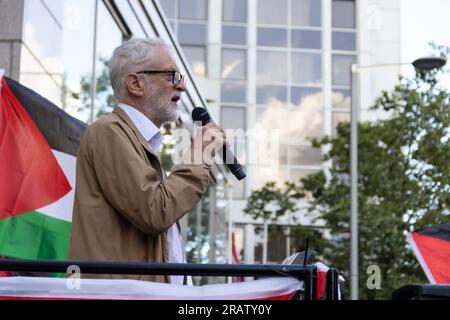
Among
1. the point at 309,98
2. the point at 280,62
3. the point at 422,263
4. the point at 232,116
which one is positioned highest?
the point at 280,62

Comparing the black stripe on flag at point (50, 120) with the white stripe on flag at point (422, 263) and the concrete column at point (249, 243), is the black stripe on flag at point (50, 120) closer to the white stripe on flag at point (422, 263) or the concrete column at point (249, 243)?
the white stripe on flag at point (422, 263)

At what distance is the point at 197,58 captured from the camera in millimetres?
40438

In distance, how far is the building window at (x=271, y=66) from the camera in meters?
40.5

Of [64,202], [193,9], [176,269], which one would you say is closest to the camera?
[176,269]

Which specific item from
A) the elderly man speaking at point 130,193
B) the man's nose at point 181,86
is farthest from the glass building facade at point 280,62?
the elderly man speaking at point 130,193

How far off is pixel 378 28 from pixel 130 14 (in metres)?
33.0

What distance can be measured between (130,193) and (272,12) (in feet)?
128

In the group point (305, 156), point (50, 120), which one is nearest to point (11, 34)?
point (50, 120)

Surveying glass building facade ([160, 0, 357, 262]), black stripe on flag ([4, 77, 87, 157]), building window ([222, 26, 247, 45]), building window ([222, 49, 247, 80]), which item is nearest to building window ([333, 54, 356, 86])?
glass building facade ([160, 0, 357, 262])

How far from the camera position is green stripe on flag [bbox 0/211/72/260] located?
16.5 feet

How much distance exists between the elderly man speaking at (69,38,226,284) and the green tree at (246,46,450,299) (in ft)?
59.5

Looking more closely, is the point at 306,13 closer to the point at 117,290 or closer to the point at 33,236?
the point at 33,236

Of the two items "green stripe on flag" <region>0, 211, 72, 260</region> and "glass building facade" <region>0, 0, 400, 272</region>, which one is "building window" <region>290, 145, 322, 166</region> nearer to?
"glass building facade" <region>0, 0, 400, 272</region>

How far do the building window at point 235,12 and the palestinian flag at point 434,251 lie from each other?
35962 millimetres
